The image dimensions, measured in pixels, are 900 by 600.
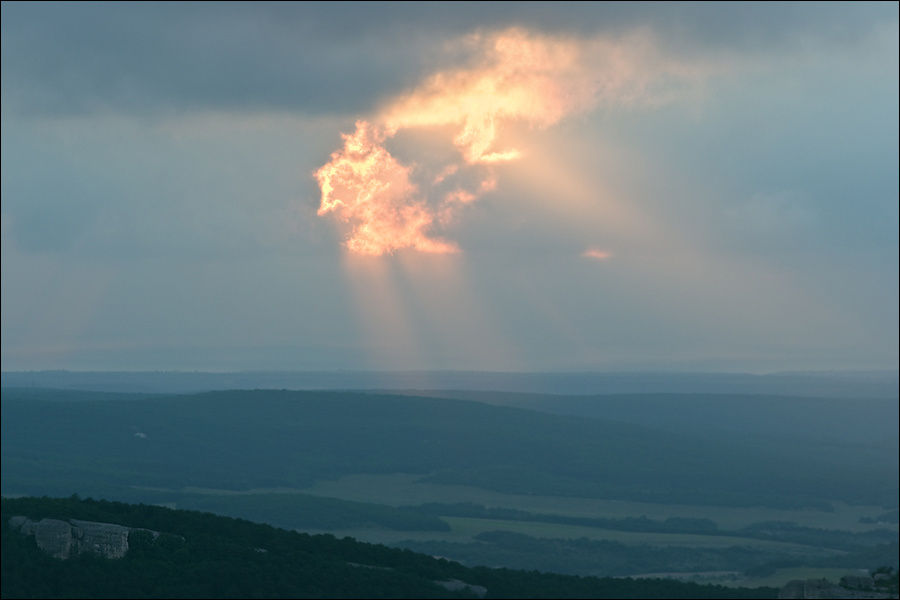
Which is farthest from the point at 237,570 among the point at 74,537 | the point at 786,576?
the point at 786,576

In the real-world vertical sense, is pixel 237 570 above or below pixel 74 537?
below

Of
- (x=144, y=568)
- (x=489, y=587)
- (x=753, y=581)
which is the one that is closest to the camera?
(x=144, y=568)

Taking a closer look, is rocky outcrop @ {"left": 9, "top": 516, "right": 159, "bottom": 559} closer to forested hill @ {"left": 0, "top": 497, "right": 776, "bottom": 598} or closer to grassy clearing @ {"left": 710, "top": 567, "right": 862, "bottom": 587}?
forested hill @ {"left": 0, "top": 497, "right": 776, "bottom": 598}

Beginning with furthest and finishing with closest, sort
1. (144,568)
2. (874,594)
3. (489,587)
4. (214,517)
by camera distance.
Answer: (214,517)
(489,587)
(144,568)
(874,594)

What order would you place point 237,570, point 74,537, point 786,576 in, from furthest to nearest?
1. point 786,576
2. point 74,537
3. point 237,570

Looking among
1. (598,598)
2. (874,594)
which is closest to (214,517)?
(598,598)

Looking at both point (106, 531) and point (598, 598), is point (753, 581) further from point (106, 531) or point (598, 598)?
point (106, 531)

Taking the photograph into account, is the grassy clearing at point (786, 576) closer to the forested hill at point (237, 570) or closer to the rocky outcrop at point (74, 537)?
the forested hill at point (237, 570)

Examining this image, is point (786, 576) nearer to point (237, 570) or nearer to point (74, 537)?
point (237, 570)
